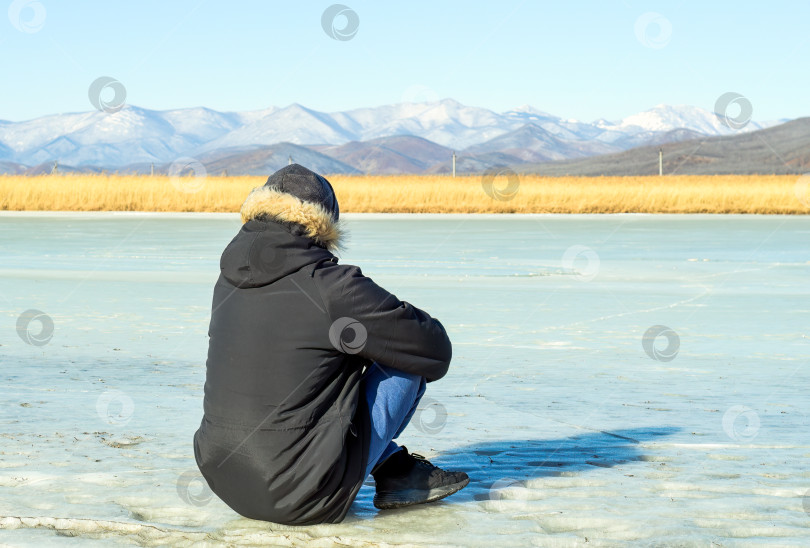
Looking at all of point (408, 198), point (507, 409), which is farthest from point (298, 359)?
point (408, 198)

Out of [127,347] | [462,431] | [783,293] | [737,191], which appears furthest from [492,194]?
[462,431]

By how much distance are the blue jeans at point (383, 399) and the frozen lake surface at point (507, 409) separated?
269mm

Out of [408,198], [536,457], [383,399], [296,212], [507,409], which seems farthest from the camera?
[408,198]

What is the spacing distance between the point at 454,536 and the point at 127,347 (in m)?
4.65

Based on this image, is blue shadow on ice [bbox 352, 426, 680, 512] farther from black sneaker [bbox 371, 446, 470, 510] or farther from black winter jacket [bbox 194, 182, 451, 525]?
black winter jacket [bbox 194, 182, 451, 525]

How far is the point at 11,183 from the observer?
1195 inches

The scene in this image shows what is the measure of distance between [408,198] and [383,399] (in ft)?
90.3

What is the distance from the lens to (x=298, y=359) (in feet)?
10.6

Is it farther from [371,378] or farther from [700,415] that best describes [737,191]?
[371,378]

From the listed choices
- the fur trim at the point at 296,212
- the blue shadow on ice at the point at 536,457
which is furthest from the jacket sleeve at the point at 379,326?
the blue shadow on ice at the point at 536,457

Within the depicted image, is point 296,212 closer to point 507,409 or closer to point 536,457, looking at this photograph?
point 536,457

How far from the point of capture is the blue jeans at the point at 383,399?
3451mm

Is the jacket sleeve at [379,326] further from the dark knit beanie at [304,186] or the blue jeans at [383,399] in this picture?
the dark knit beanie at [304,186]

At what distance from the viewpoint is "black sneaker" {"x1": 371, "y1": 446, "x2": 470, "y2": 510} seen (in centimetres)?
366
